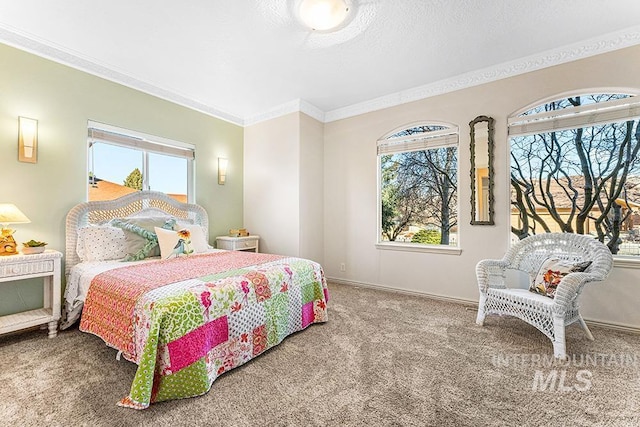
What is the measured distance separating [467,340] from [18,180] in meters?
4.23

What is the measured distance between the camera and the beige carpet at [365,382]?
150cm

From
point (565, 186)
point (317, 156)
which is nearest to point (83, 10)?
point (317, 156)

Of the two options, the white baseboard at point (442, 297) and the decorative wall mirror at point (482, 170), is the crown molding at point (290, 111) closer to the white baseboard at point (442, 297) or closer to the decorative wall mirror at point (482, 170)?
the decorative wall mirror at point (482, 170)

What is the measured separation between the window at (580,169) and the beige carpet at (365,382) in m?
1.03

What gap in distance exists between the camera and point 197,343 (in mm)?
1710

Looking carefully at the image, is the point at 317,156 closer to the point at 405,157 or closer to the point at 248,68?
the point at 405,157

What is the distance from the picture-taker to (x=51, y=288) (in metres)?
2.56

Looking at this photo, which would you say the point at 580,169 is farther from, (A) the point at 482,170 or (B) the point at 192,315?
(B) the point at 192,315

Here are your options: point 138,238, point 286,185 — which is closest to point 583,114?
point 286,185

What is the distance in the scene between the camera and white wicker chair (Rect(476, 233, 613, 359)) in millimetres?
2139

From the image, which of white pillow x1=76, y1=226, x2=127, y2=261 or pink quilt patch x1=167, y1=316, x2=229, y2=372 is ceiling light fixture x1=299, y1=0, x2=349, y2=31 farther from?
white pillow x1=76, y1=226, x2=127, y2=261

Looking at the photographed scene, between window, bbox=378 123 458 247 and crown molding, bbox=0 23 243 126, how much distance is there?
9.43 feet

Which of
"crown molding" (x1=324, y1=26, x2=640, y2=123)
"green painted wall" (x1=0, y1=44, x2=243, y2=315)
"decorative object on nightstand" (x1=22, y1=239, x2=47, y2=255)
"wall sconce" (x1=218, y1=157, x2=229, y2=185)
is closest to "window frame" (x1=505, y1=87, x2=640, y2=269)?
"crown molding" (x1=324, y1=26, x2=640, y2=123)

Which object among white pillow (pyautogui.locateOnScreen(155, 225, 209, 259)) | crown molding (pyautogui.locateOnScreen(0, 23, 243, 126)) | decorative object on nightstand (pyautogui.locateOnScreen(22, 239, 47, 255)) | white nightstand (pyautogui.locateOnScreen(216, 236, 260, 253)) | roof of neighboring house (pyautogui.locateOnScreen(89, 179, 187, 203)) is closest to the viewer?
decorative object on nightstand (pyautogui.locateOnScreen(22, 239, 47, 255))
